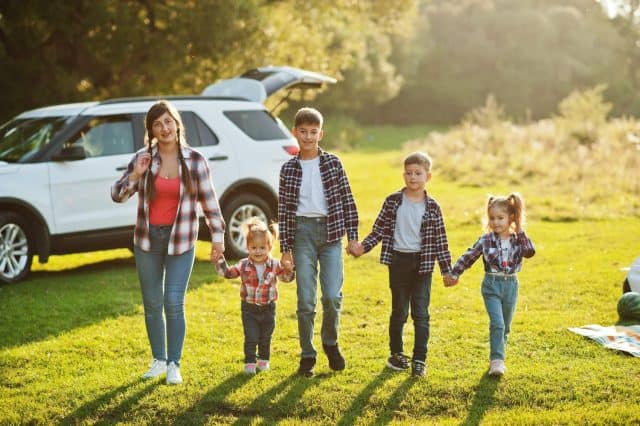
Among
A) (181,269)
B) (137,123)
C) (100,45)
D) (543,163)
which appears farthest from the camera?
(543,163)

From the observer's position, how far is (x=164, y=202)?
6.16 m

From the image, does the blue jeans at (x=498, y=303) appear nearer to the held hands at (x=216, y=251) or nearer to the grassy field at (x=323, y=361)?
the grassy field at (x=323, y=361)

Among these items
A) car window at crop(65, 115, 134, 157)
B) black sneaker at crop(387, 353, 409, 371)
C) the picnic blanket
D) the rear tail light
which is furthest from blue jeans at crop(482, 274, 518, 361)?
car window at crop(65, 115, 134, 157)

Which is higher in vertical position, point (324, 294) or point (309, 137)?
point (309, 137)

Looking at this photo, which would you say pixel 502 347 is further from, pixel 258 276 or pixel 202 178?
pixel 202 178

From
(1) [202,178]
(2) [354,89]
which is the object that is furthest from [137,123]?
(2) [354,89]

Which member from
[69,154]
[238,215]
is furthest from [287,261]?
[238,215]

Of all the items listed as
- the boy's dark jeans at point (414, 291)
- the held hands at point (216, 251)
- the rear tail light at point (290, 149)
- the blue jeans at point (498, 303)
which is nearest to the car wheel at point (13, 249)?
the rear tail light at point (290, 149)

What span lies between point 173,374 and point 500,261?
2.46 m

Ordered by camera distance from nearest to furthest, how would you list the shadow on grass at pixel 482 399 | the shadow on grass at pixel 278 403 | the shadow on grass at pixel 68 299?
the shadow on grass at pixel 482 399
the shadow on grass at pixel 278 403
the shadow on grass at pixel 68 299

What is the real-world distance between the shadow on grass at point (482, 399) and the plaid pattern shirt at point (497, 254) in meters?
0.77

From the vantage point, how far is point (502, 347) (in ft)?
20.8

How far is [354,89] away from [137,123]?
1621 inches

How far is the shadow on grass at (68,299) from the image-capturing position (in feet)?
27.3
